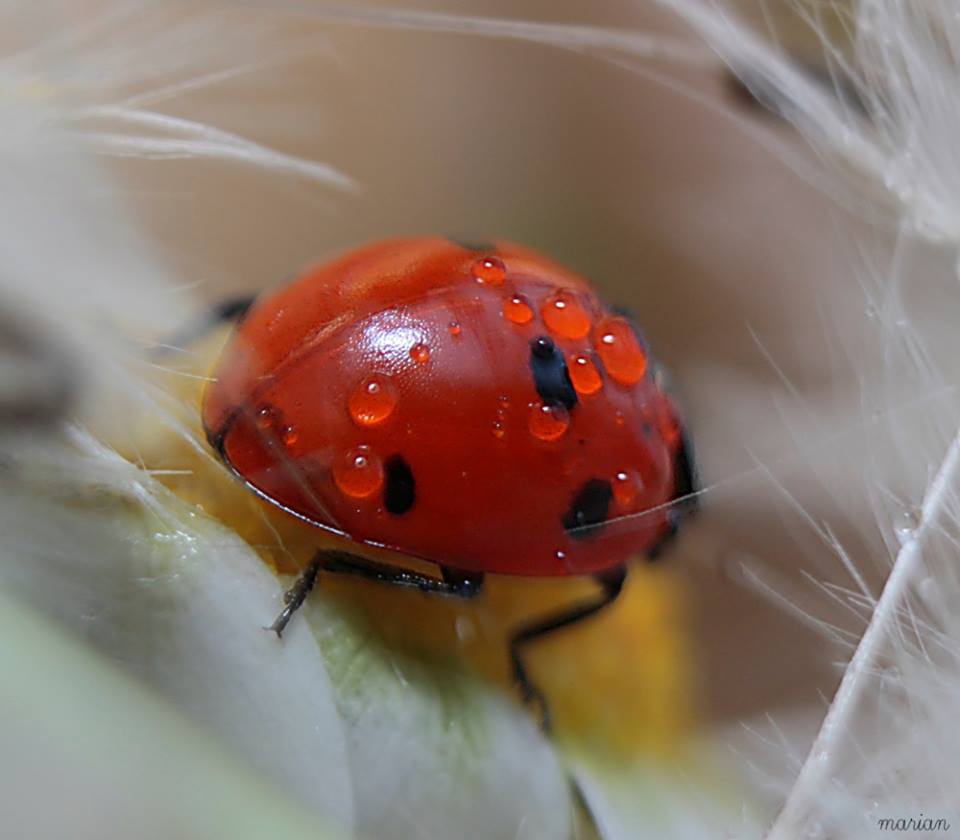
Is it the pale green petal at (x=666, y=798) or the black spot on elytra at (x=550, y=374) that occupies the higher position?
the black spot on elytra at (x=550, y=374)

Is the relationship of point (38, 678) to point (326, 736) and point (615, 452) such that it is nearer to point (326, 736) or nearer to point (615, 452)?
point (326, 736)

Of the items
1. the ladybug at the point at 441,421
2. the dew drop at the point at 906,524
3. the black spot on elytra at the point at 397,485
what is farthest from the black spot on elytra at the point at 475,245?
the dew drop at the point at 906,524

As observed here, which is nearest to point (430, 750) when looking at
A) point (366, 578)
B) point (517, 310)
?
point (366, 578)

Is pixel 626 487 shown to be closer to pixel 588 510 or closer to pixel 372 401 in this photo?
pixel 588 510

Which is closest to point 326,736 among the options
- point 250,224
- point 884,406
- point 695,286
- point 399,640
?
point 399,640

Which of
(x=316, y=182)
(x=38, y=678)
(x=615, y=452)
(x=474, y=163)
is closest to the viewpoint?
(x=38, y=678)

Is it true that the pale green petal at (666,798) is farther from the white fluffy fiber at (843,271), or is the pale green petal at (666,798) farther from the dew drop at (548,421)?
the dew drop at (548,421)

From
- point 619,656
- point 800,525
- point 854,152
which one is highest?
point 854,152

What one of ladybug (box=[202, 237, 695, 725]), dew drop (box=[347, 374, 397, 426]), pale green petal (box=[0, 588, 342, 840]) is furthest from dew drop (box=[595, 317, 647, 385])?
pale green petal (box=[0, 588, 342, 840])
